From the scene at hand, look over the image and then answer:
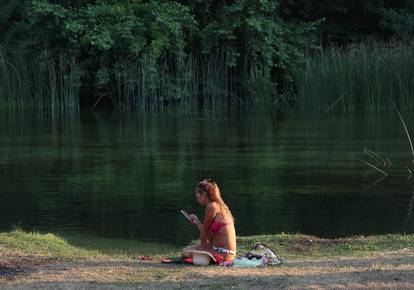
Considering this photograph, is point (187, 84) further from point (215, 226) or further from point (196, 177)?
point (215, 226)

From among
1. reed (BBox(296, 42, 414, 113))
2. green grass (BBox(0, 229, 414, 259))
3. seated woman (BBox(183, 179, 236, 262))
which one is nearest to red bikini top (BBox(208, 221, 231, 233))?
seated woman (BBox(183, 179, 236, 262))

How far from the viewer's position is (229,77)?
109 ft

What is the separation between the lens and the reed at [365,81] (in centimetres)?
2806

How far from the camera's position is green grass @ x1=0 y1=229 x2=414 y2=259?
907 cm

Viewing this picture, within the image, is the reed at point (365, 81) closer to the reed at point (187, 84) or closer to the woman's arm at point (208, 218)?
the reed at point (187, 84)

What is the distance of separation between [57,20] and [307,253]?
75.8 ft

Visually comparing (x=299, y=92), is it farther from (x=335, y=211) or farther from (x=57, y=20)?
(x=335, y=211)

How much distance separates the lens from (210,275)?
7277mm

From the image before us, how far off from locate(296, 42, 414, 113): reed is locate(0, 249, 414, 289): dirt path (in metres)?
20.3

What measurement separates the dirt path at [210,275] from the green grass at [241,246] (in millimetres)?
814

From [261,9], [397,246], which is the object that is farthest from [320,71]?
[397,246]

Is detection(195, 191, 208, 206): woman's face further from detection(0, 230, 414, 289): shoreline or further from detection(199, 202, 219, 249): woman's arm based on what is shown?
detection(0, 230, 414, 289): shoreline

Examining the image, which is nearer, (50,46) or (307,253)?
(307,253)

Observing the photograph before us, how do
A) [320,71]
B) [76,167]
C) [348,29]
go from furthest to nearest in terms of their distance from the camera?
1. [348,29]
2. [320,71]
3. [76,167]
